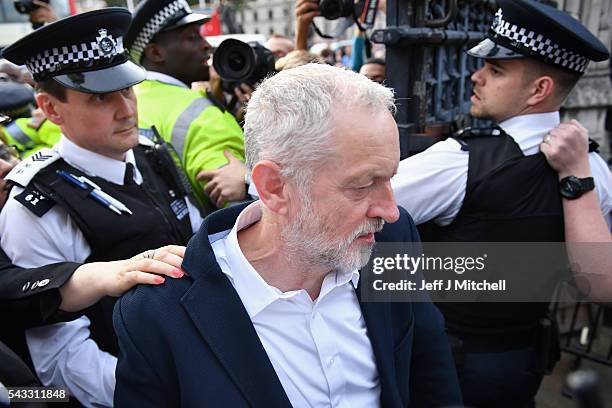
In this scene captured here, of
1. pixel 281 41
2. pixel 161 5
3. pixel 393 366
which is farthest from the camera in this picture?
pixel 281 41

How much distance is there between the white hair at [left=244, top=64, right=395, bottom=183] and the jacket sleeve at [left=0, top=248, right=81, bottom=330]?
0.74 meters

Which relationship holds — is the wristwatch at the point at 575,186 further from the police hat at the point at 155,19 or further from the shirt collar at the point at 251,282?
the police hat at the point at 155,19

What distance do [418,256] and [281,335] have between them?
483mm

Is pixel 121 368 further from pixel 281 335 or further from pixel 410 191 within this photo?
pixel 410 191

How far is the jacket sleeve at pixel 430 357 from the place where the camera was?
56.9 inches

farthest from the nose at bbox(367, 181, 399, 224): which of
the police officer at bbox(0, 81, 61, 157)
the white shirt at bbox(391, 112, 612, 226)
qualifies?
the police officer at bbox(0, 81, 61, 157)

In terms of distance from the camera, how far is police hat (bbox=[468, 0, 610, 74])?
171 cm

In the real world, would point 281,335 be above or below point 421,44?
below

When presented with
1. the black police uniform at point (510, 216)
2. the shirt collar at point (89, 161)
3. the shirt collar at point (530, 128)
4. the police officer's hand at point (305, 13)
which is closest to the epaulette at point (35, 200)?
the shirt collar at point (89, 161)

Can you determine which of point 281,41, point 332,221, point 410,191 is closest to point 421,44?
point 410,191

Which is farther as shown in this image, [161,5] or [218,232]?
[161,5]

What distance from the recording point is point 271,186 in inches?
47.5

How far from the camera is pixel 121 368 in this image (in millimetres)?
1149

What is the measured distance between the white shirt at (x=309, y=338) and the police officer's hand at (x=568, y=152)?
94cm
